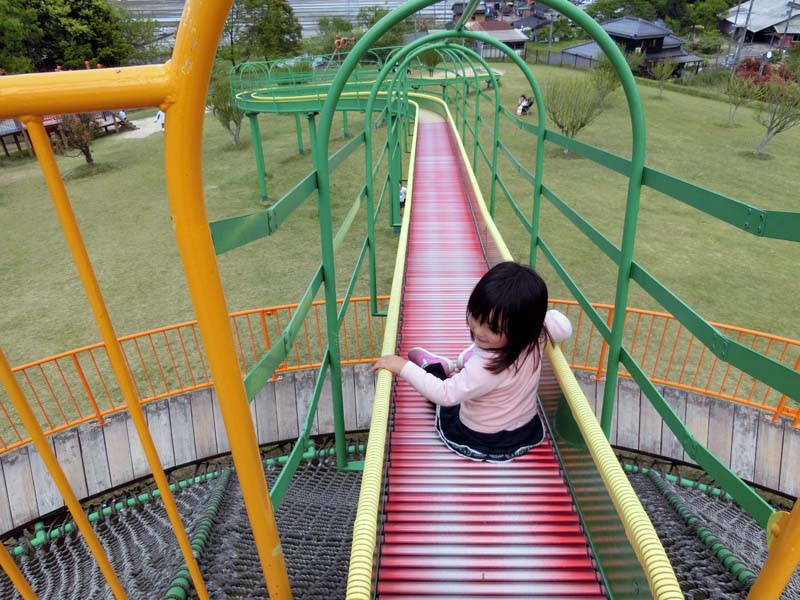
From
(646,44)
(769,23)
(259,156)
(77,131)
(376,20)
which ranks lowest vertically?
(259,156)

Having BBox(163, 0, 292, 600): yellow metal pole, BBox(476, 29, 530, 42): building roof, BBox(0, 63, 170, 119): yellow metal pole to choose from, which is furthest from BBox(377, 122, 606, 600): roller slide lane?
BBox(476, 29, 530, 42): building roof

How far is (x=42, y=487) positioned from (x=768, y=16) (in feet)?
244

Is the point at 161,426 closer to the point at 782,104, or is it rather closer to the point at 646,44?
the point at 782,104

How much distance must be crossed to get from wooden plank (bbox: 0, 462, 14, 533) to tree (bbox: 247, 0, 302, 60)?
1575 inches

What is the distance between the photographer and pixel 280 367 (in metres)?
7.46

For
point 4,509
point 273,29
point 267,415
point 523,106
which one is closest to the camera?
point 4,509

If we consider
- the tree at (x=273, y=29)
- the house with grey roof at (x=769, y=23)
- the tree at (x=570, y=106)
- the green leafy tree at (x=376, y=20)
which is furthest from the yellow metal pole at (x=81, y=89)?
the house with grey roof at (x=769, y=23)

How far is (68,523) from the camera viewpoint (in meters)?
6.59

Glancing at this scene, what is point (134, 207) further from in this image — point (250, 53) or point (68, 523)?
point (250, 53)

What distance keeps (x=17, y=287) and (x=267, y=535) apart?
1290 cm

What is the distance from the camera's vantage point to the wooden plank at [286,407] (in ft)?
24.0

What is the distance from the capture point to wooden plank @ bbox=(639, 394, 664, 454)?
7.03 metres

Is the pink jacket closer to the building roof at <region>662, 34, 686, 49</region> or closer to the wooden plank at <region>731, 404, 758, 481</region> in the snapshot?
the wooden plank at <region>731, 404, 758, 481</region>

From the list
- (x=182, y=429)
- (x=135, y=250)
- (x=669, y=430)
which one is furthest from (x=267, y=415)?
(x=135, y=250)
